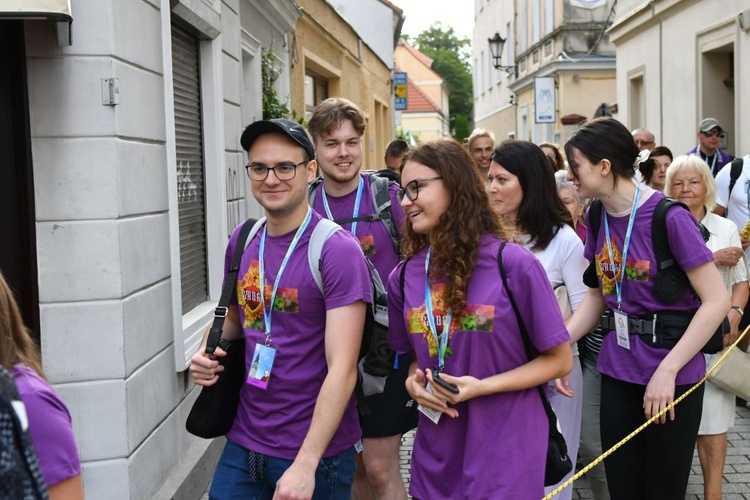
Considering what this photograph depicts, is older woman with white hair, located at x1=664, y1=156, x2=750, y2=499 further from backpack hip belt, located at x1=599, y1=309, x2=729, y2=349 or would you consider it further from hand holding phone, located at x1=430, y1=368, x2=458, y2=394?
hand holding phone, located at x1=430, y1=368, x2=458, y2=394

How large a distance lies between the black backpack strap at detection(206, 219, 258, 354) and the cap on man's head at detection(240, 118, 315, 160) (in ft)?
1.06

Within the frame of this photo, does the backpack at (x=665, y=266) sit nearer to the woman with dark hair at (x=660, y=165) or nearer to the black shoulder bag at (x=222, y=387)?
the black shoulder bag at (x=222, y=387)

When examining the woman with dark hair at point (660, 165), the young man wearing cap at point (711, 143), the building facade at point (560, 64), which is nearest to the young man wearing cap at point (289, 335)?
the woman with dark hair at point (660, 165)

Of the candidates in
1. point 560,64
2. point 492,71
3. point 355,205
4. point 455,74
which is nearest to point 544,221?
point 355,205

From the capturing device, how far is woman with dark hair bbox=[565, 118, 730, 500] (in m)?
3.93

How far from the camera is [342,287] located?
330 centimetres

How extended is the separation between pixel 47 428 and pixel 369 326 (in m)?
1.61

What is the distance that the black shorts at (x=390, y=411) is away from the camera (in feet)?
15.3

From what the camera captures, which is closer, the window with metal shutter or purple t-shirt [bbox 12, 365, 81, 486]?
purple t-shirt [bbox 12, 365, 81, 486]

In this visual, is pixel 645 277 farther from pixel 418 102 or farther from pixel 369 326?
pixel 418 102

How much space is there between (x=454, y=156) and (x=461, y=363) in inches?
25.1

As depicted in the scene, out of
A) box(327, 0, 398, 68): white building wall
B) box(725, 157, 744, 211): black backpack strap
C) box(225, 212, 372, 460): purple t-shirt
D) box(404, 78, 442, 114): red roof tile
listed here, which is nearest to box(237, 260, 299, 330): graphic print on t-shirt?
box(225, 212, 372, 460): purple t-shirt

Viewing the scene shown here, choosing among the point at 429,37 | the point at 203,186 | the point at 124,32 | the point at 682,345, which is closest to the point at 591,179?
the point at 682,345

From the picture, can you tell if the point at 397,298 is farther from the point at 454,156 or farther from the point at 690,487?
the point at 690,487
